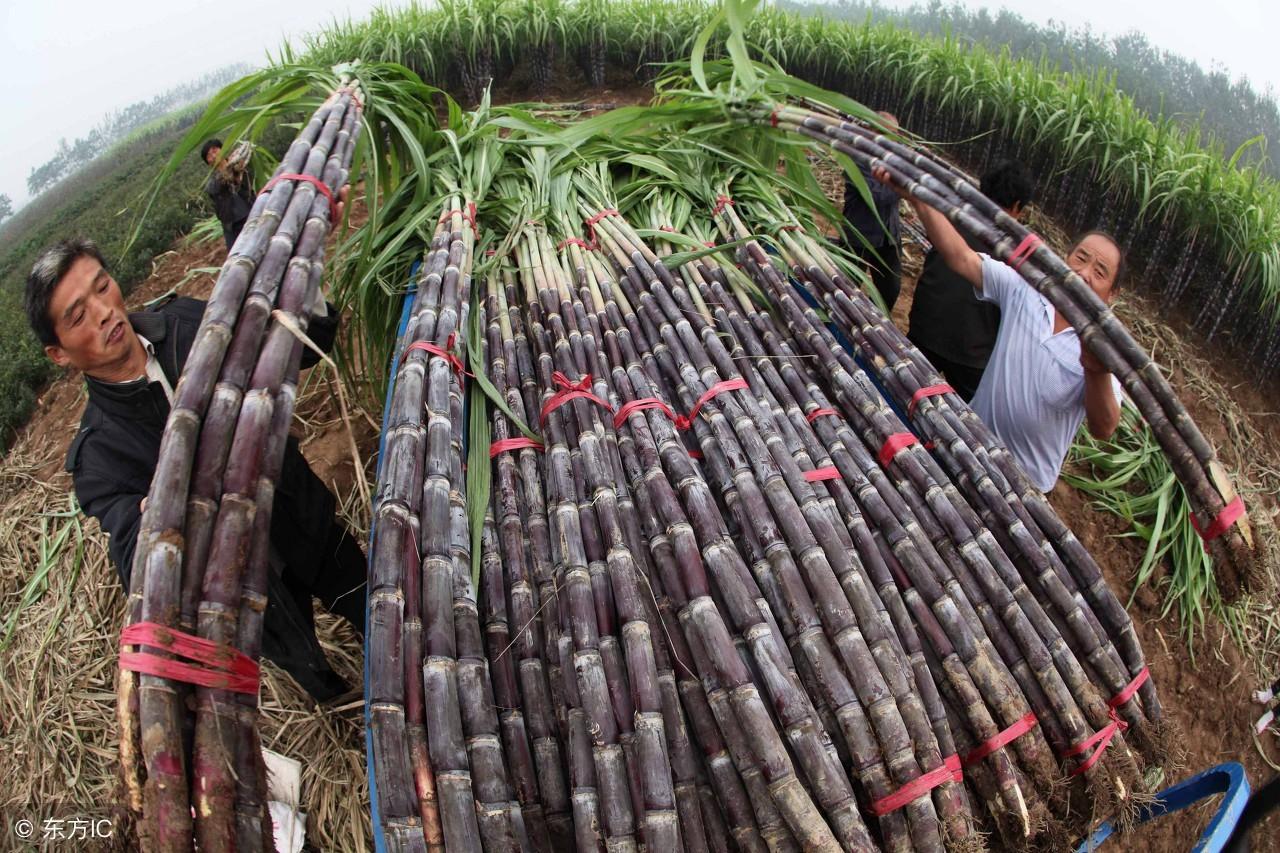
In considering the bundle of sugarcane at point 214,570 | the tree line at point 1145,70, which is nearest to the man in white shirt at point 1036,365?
the bundle of sugarcane at point 214,570

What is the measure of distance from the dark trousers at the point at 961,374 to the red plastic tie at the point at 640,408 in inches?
Answer: 65.9

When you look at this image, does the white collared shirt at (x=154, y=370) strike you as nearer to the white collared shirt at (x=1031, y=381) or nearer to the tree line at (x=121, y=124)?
the white collared shirt at (x=1031, y=381)

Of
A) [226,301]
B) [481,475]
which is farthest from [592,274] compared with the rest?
[226,301]

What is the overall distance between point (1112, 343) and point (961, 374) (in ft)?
4.16

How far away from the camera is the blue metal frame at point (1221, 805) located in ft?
3.75

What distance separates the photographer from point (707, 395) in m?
1.54

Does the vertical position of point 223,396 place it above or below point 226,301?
below

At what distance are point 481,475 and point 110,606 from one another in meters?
2.11

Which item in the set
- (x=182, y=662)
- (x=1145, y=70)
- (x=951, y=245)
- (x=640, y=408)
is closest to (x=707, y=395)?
(x=640, y=408)

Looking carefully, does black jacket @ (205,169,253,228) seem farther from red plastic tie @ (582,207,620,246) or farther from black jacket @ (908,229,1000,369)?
black jacket @ (908,229,1000,369)

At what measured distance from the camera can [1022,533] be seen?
54.9 inches

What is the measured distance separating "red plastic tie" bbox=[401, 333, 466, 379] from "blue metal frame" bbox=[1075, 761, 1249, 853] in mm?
1614

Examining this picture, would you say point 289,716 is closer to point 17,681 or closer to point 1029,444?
point 17,681

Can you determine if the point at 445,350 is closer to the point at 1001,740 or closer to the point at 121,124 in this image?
the point at 1001,740
